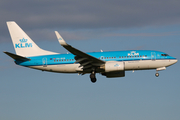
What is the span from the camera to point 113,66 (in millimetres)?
47406

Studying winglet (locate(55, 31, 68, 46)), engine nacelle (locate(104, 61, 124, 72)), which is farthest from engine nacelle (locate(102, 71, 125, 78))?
winglet (locate(55, 31, 68, 46))

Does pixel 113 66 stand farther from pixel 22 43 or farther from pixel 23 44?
pixel 22 43

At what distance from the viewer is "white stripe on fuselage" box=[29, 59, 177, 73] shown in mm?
48250

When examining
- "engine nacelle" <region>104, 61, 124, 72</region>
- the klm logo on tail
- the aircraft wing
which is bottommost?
"engine nacelle" <region>104, 61, 124, 72</region>

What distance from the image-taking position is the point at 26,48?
5322 centimetres

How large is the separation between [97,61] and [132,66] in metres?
5.59

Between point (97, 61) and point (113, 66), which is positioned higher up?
point (97, 61)

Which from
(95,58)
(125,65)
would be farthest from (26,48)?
(125,65)

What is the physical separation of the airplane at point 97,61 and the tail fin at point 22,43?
0.93ft

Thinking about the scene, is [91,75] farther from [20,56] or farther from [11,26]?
[11,26]

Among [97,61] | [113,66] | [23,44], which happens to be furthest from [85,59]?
[23,44]

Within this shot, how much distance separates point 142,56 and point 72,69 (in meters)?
11.3

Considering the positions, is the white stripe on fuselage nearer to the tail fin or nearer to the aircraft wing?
the aircraft wing

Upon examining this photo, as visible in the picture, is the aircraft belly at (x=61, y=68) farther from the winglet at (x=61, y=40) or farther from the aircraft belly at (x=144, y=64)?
the aircraft belly at (x=144, y=64)
